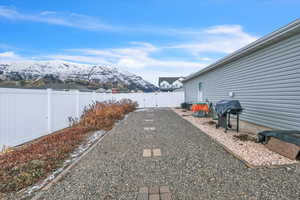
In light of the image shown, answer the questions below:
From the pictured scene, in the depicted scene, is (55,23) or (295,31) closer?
(295,31)

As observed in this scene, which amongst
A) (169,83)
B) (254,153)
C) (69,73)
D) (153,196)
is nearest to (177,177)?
(153,196)

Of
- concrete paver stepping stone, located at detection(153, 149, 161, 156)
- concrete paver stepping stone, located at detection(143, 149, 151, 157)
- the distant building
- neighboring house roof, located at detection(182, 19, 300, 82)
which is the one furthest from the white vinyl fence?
the distant building

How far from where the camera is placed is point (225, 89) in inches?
334

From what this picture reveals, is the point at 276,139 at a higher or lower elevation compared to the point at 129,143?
higher

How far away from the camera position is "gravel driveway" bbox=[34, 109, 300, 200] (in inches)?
82.2

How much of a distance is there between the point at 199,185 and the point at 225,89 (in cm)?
724

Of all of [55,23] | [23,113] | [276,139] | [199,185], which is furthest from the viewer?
[55,23]

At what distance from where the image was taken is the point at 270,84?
537 cm

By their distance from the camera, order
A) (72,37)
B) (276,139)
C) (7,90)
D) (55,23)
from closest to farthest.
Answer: (7,90) → (276,139) → (55,23) → (72,37)

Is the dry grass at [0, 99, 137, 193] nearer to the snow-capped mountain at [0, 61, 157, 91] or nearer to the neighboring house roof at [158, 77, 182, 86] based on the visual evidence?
the snow-capped mountain at [0, 61, 157, 91]

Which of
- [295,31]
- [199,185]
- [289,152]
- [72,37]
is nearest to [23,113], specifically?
[199,185]

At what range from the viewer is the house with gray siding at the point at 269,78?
4.44 m

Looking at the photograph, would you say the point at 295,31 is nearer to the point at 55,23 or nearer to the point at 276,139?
the point at 276,139

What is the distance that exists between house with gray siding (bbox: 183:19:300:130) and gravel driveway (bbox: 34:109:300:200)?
2.60 metres
